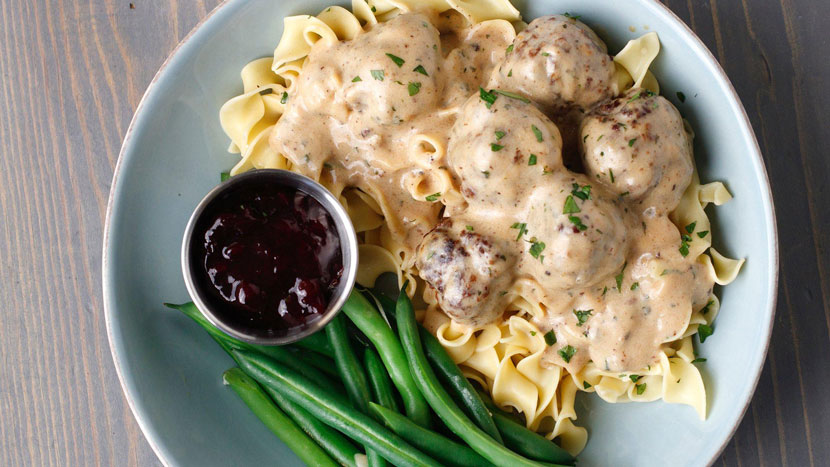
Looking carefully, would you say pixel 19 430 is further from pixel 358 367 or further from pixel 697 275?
pixel 697 275

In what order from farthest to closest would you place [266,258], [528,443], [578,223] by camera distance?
[528,443] < [266,258] < [578,223]

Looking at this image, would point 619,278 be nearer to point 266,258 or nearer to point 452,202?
point 452,202

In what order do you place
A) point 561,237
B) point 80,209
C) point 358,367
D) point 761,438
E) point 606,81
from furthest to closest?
point 80,209
point 761,438
point 358,367
point 606,81
point 561,237

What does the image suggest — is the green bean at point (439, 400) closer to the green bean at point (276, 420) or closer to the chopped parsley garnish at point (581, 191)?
the green bean at point (276, 420)

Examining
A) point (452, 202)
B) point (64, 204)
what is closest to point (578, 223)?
point (452, 202)

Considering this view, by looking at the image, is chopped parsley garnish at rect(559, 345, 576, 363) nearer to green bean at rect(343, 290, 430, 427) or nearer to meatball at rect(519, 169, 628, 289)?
meatball at rect(519, 169, 628, 289)

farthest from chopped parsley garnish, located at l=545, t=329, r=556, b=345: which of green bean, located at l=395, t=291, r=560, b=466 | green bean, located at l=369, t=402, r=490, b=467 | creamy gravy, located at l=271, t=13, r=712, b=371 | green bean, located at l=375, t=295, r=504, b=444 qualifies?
A: green bean, located at l=369, t=402, r=490, b=467

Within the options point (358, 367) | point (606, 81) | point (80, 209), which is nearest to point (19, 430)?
point (80, 209)
